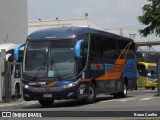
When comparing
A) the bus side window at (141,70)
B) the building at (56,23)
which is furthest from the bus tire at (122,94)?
the building at (56,23)

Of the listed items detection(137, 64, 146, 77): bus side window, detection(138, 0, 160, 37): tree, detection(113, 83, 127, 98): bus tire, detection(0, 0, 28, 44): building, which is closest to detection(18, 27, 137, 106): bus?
detection(113, 83, 127, 98): bus tire

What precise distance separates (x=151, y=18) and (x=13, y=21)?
48.3 feet

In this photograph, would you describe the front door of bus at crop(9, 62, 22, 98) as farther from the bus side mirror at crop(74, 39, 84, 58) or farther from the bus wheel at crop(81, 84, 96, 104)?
the bus side mirror at crop(74, 39, 84, 58)

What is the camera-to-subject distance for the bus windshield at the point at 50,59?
2045 centimetres

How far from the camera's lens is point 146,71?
157 ft

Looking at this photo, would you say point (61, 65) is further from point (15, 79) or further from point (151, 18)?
point (151, 18)

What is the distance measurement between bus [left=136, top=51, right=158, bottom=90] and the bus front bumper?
27.2 meters

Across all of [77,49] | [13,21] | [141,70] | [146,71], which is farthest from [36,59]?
[141,70]

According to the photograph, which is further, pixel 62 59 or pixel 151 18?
pixel 151 18

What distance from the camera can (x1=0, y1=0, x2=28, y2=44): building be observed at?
4453 centimetres

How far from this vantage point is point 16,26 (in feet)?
155

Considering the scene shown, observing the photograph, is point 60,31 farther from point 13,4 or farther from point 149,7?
point 13,4

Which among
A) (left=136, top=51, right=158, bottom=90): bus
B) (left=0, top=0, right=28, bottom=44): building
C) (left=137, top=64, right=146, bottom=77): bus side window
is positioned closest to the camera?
(left=0, top=0, right=28, bottom=44): building

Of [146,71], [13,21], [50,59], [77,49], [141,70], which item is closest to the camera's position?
[77,49]
